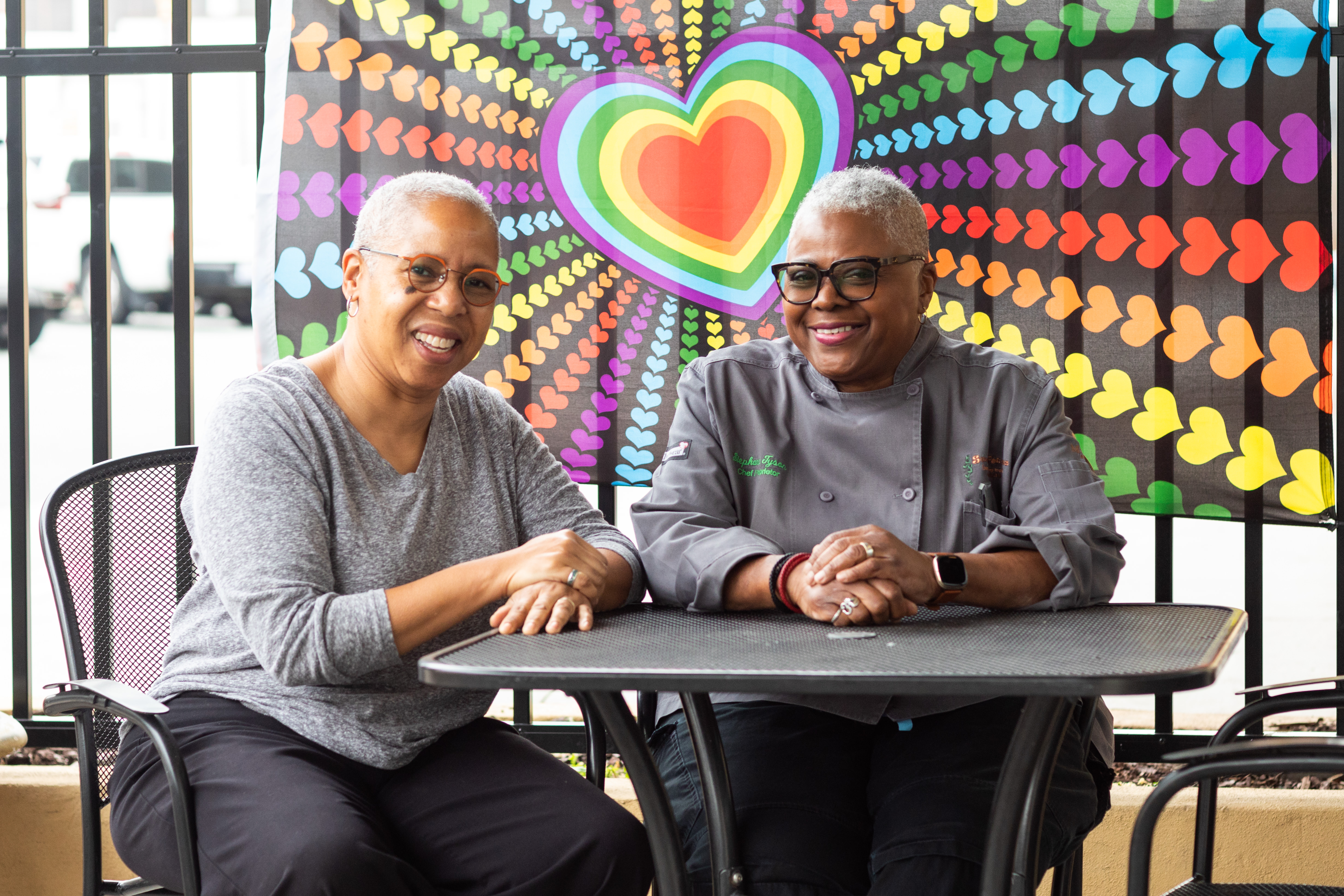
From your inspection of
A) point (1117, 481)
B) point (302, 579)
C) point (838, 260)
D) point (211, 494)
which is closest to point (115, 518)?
point (211, 494)

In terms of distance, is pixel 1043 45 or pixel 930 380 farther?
pixel 1043 45

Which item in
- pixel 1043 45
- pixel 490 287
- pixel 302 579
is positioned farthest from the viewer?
pixel 1043 45

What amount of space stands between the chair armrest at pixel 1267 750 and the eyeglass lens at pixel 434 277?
136cm

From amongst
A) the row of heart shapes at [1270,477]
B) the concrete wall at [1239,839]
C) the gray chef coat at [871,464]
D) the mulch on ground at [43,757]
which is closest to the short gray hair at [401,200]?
the gray chef coat at [871,464]

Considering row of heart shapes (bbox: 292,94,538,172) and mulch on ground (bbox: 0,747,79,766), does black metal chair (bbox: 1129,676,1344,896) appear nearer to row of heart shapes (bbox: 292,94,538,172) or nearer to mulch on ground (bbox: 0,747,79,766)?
row of heart shapes (bbox: 292,94,538,172)

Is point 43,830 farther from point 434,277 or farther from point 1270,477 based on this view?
point 1270,477

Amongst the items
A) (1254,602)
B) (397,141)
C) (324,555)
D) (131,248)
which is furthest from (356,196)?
(131,248)

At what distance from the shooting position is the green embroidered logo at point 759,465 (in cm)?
221

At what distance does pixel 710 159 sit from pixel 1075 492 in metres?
1.26

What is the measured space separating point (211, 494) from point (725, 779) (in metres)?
0.97

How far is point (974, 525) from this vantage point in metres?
2.13

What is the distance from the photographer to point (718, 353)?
2.35m

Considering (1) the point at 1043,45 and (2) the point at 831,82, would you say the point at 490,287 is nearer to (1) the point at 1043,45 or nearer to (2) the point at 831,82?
(2) the point at 831,82

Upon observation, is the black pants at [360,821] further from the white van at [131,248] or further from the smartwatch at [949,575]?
the white van at [131,248]
